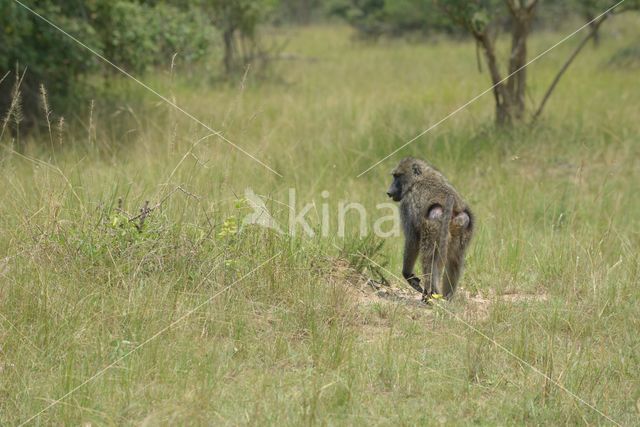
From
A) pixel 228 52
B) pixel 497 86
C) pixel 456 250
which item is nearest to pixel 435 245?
pixel 456 250

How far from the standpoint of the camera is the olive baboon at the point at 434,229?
16.6 ft

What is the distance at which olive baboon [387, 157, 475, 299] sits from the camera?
5066 millimetres

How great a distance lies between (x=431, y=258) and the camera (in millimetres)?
5090

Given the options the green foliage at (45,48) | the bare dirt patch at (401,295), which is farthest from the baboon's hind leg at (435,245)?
the green foliage at (45,48)

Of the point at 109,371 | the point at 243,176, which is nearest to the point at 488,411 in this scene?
the point at 109,371

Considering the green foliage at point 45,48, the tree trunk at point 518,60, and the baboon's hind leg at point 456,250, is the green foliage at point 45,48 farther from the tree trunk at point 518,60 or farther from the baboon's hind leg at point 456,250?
the baboon's hind leg at point 456,250

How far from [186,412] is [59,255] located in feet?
5.43

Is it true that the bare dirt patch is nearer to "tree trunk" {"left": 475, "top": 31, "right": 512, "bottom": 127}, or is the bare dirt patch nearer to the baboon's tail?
the baboon's tail

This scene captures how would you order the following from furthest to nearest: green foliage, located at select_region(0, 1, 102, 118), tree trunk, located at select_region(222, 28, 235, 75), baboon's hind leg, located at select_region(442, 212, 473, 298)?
1. tree trunk, located at select_region(222, 28, 235, 75)
2. green foliage, located at select_region(0, 1, 102, 118)
3. baboon's hind leg, located at select_region(442, 212, 473, 298)

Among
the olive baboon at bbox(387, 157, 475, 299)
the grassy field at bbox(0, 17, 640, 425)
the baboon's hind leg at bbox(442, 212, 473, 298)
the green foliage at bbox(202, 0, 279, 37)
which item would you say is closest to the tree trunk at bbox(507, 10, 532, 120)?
the grassy field at bbox(0, 17, 640, 425)

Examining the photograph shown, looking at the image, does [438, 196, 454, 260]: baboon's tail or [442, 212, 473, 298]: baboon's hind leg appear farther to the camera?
[442, 212, 473, 298]: baboon's hind leg

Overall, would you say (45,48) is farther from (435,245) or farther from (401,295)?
(435,245)

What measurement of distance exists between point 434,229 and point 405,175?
61cm

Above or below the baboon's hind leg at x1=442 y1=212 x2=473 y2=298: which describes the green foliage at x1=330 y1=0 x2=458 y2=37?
above
